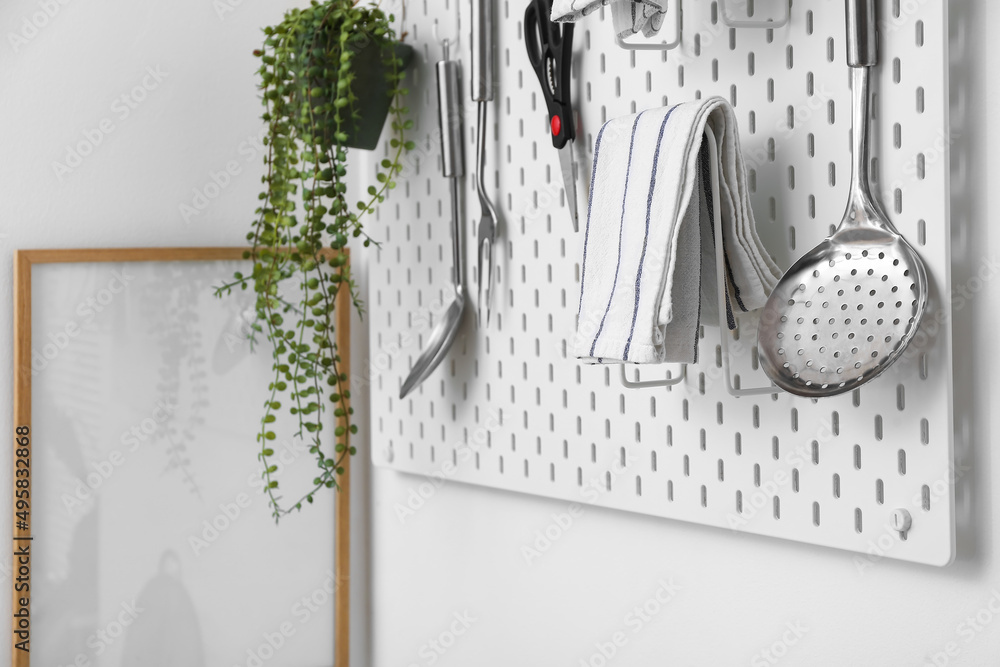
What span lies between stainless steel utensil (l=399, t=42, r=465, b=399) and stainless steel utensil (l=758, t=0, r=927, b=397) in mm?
479

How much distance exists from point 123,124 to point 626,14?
2.47ft

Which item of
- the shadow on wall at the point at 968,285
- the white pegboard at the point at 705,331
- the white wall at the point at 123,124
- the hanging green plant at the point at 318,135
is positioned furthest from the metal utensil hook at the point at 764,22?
the white wall at the point at 123,124

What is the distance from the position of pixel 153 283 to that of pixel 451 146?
1.47 feet

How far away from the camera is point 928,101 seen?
69 cm

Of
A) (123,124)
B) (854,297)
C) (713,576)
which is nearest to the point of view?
(854,297)

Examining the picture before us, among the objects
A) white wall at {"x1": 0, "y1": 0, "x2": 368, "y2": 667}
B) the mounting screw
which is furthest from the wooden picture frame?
the mounting screw

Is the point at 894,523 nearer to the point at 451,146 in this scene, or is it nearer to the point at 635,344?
the point at 635,344

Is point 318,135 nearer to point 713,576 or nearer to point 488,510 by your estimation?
point 488,510

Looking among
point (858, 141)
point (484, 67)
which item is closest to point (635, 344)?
point (858, 141)

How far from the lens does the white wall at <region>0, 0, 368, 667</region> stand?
1165mm

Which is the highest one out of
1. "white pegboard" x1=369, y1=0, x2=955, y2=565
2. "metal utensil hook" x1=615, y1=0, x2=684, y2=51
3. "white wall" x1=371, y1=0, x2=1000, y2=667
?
"metal utensil hook" x1=615, y1=0, x2=684, y2=51

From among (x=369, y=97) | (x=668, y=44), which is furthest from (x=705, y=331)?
(x=369, y=97)

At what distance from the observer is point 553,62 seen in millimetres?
979

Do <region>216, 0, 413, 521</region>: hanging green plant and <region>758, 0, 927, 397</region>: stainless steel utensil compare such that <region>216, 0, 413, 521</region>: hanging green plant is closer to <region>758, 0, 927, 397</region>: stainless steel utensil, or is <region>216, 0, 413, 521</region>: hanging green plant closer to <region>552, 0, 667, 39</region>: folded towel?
<region>552, 0, 667, 39</region>: folded towel
